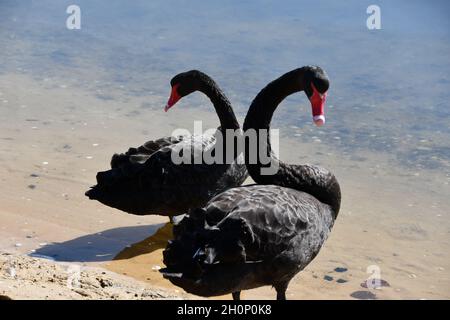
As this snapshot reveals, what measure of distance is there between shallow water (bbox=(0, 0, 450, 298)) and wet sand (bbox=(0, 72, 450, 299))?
0.02 metres

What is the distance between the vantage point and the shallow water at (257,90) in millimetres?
6914

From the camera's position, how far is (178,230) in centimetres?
414

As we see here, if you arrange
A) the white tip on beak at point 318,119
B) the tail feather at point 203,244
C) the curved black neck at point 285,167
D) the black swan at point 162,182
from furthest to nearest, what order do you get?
the black swan at point 162,182 < the curved black neck at point 285,167 < the white tip on beak at point 318,119 < the tail feather at point 203,244

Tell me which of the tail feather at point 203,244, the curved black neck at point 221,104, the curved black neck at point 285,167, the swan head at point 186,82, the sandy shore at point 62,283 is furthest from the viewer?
the swan head at point 186,82

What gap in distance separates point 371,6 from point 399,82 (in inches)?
141

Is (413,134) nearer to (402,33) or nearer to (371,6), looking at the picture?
(402,33)

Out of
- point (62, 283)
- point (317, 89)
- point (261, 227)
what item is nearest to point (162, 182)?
point (62, 283)

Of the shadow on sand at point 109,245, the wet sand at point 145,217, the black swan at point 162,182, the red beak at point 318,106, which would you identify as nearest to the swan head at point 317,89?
the red beak at point 318,106

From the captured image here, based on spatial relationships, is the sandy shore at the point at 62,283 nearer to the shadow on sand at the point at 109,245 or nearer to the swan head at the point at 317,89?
the shadow on sand at the point at 109,245

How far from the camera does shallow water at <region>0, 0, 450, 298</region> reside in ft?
22.7

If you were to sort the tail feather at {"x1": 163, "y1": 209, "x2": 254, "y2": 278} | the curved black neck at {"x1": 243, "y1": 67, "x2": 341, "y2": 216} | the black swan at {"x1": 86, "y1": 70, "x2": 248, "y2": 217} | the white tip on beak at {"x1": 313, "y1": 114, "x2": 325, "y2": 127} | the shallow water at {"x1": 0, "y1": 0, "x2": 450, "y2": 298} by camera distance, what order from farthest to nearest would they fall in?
1. the shallow water at {"x1": 0, "y1": 0, "x2": 450, "y2": 298}
2. the black swan at {"x1": 86, "y1": 70, "x2": 248, "y2": 217}
3. the curved black neck at {"x1": 243, "y1": 67, "x2": 341, "y2": 216}
4. the white tip on beak at {"x1": 313, "y1": 114, "x2": 325, "y2": 127}
5. the tail feather at {"x1": 163, "y1": 209, "x2": 254, "y2": 278}

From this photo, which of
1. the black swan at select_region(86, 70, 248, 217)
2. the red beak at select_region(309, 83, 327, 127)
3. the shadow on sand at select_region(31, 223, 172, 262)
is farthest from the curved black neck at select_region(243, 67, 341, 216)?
the shadow on sand at select_region(31, 223, 172, 262)

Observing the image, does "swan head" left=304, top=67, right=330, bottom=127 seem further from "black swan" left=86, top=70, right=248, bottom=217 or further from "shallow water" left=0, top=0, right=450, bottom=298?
"shallow water" left=0, top=0, right=450, bottom=298

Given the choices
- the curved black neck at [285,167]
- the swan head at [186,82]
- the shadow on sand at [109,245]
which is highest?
the swan head at [186,82]
